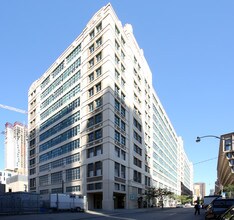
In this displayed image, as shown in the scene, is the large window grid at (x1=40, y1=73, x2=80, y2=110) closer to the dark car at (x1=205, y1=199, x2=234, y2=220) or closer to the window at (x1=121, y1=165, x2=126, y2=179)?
the window at (x1=121, y1=165, x2=126, y2=179)

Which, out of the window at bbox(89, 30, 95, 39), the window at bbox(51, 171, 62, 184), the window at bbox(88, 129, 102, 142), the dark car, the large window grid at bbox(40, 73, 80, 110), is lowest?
the window at bbox(51, 171, 62, 184)

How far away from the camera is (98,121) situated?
74688 millimetres


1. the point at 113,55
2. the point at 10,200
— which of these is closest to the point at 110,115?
the point at 113,55

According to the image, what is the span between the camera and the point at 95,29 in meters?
79.9

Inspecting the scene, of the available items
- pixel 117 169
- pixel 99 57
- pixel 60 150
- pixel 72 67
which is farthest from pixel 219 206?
pixel 60 150

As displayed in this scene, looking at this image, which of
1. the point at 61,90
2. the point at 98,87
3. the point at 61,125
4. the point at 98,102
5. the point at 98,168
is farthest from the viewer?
Result: the point at 61,90

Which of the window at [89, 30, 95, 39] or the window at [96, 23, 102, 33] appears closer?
the window at [96, 23, 102, 33]

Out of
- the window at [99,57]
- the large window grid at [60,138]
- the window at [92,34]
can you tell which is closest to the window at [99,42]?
the window at [99,57]

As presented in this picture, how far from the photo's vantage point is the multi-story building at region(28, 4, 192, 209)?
72.8 metres

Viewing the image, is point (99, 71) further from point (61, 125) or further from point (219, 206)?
point (219, 206)

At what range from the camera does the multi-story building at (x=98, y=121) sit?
239ft

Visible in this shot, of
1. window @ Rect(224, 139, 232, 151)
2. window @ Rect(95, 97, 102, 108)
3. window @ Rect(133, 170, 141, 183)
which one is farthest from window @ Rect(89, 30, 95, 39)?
window @ Rect(224, 139, 232, 151)

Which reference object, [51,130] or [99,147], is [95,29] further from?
[51,130]

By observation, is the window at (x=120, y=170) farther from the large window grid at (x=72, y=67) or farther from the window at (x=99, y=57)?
the large window grid at (x=72, y=67)
